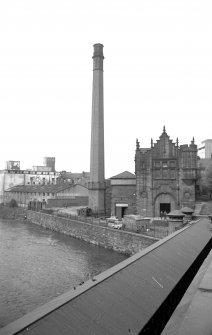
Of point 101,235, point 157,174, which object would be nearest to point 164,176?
point 157,174

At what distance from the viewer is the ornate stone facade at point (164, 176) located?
41250mm

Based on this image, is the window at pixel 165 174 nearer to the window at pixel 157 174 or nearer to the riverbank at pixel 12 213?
the window at pixel 157 174

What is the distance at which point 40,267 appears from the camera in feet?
82.0

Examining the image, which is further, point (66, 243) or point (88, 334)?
point (66, 243)

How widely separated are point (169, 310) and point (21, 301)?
11051 mm

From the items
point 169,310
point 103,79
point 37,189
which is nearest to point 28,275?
point 169,310

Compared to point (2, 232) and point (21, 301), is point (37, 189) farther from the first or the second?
point (21, 301)

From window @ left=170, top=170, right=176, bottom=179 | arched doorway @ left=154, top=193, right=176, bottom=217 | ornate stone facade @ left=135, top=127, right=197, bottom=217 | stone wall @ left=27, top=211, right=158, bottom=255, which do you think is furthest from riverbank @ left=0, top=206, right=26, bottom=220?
window @ left=170, top=170, right=176, bottom=179

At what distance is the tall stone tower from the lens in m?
48.8

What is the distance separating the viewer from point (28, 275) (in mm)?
22516

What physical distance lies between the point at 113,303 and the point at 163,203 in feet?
120

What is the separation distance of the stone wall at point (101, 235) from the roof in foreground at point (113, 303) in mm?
17699

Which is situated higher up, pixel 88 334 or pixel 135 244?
pixel 88 334

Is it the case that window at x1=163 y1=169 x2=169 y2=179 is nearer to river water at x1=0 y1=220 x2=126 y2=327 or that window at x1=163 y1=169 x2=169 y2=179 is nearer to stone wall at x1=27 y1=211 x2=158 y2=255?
stone wall at x1=27 y1=211 x2=158 y2=255
